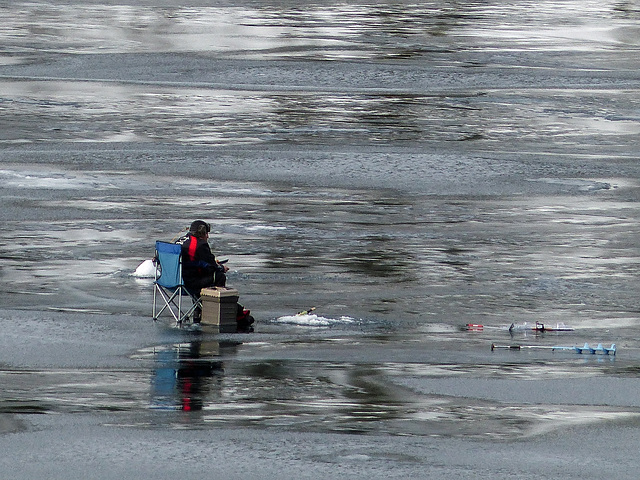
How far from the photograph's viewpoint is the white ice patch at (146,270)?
529 inches

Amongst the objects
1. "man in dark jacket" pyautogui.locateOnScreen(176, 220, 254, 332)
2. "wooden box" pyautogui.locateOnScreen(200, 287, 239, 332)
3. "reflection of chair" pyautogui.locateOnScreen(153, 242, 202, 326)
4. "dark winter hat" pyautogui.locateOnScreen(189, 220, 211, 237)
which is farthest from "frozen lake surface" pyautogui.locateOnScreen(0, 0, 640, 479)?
"dark winter hat" pyautogui.locateOnScreen(189, 220, 211, 237)

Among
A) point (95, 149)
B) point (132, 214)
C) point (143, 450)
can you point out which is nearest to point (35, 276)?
point (132, 214)

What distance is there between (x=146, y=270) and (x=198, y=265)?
163cm

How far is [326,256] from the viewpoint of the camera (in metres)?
14.4

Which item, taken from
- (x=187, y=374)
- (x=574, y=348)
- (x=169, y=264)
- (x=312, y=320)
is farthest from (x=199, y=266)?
(x=574, y=348)

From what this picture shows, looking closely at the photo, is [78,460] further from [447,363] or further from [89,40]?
A: [89,40]

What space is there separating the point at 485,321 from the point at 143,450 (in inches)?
176

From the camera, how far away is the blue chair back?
1191 centimetres

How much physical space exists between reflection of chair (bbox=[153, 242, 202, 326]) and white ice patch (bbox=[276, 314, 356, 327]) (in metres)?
0.69

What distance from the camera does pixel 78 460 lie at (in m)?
7.98

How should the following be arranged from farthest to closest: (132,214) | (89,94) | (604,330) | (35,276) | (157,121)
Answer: (89,94) → (157,121) → (132,214) → (35,276) → (604,330)

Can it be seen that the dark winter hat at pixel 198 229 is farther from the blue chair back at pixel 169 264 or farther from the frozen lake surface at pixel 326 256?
the frozen lake surface at pixel 326 256

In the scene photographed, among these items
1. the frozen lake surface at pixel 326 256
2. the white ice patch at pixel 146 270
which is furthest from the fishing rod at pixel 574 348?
the white ice patch at pixel 146 270

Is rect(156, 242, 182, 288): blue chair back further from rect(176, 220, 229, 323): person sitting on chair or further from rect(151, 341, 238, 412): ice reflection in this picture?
rect(151, 341, 238, 412): ice reflection
